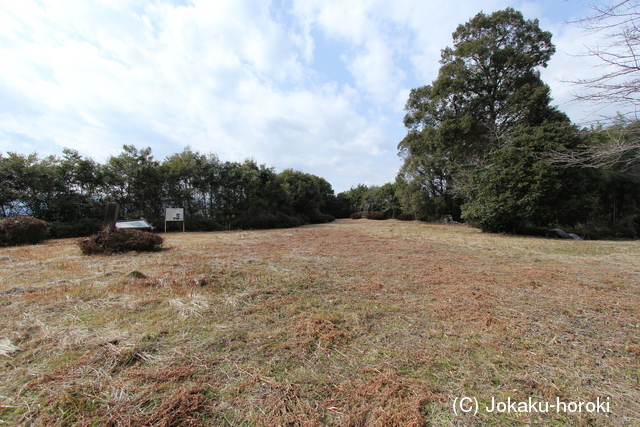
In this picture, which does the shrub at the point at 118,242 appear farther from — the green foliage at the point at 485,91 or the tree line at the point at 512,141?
the green foliage at the point at 485,91

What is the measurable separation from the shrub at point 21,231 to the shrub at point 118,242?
2.95 metres

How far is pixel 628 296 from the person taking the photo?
9.54 ft

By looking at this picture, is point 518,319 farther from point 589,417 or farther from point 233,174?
point 233,174

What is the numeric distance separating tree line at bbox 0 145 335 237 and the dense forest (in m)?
0.04

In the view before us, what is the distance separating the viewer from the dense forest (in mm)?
8633

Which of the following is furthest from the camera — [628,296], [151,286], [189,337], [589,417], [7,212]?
[7,212]

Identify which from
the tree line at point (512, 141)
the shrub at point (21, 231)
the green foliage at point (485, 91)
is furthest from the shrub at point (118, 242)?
the green foliage at point (485, 91)

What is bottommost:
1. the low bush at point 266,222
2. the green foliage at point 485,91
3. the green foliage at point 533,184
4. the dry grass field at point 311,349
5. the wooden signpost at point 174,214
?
the dry grass field at point 311,349

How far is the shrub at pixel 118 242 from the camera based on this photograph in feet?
17.1

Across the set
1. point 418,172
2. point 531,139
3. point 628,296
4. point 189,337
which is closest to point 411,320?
point 189,337

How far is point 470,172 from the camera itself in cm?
1198

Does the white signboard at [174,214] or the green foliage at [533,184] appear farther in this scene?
the white signboard at [174,214]

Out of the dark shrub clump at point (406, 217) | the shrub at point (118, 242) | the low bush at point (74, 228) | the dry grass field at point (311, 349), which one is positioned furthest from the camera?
the dark shrub clump at point (406, 217)

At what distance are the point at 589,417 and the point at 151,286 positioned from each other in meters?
A: 3.94
